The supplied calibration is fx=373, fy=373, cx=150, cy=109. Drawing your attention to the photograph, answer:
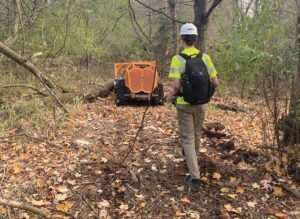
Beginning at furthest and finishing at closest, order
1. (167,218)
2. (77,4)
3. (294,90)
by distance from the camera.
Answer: (77,4)
(294,90)
(167,218)

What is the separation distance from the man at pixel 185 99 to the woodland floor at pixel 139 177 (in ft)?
1.06

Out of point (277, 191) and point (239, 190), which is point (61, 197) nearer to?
point (239, 190)

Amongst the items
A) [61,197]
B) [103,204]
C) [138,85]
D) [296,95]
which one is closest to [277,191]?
[296,95]

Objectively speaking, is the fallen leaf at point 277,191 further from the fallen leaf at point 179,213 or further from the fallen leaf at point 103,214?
the fallen leaf at point 103,214

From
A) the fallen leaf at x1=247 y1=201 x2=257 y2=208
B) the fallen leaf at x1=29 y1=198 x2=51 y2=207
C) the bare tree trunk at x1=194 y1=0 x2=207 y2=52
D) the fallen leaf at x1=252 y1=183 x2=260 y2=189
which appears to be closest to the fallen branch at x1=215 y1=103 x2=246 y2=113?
the bare tree trunk at x1=194 y1=0 x2=207 y2=52

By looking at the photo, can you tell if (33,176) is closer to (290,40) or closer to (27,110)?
(27,110)

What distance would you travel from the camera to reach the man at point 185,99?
480 cm

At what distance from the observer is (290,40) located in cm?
568

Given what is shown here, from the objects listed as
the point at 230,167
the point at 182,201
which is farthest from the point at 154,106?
the point at 182,201

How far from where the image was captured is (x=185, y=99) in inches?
191

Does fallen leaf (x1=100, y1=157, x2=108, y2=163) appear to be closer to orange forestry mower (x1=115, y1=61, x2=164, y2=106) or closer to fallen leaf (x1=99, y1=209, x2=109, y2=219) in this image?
fallen leaf (x1=99, y1=209, x2=109, y2=219)

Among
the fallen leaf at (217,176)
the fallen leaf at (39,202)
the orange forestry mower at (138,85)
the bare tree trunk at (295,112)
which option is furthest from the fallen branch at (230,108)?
the fallen leaf at (39,202)

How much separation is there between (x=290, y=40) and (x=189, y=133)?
7.24ft

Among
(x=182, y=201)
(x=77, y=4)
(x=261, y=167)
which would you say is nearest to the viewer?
(x=182, y=201)
